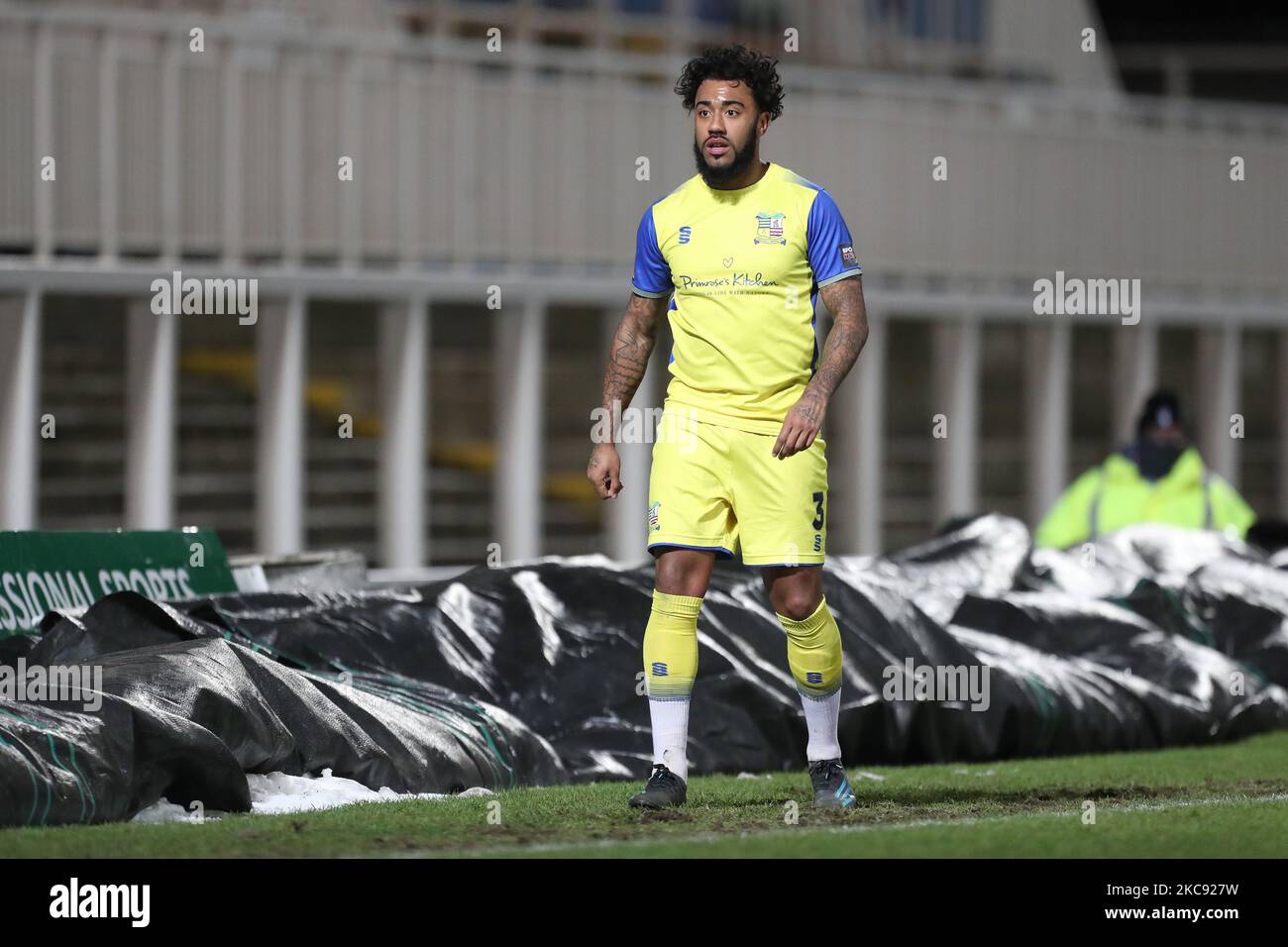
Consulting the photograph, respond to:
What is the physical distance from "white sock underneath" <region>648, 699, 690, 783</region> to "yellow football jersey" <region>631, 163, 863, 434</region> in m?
0.82

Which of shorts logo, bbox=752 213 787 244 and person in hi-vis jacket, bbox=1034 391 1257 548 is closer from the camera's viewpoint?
shorts logo, bbox=752 213 787 244

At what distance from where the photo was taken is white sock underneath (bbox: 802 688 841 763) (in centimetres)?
675

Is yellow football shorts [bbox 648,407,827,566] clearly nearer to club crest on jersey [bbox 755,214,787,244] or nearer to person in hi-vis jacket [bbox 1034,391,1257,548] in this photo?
club crest on jersey [bbox 755,214,787,244]

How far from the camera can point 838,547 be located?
1617 cm

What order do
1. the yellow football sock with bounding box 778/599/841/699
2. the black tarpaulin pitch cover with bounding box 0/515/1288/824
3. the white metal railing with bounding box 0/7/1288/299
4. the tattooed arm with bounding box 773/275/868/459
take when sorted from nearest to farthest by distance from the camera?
the tattooed arm with bounding box 773/275/868/459 → the black tarpaulin pitch cover with bounding box 0/515/1288/824 → the yellow football sock with bounding box 778/599/841/699 → the white metal railing with bounding box 0/7/1288/299

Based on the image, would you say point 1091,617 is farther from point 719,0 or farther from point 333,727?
point 719,0

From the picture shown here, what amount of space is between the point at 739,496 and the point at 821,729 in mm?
738

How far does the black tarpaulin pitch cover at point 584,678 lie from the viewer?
648 centimetres

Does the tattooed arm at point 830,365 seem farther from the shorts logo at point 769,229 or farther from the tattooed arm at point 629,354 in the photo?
the tattooed arm at point 629,354

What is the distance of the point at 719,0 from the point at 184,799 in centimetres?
1150

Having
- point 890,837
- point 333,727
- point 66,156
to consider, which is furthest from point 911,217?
point 890,837

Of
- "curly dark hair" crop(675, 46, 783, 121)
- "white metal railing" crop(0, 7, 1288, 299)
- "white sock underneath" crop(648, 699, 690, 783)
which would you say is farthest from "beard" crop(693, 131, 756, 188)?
"white metal railing" crop(0, 7, 1288, 299)

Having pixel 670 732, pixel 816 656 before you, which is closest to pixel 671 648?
pixel 670 732

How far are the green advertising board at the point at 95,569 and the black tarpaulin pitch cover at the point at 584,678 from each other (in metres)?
0.50
